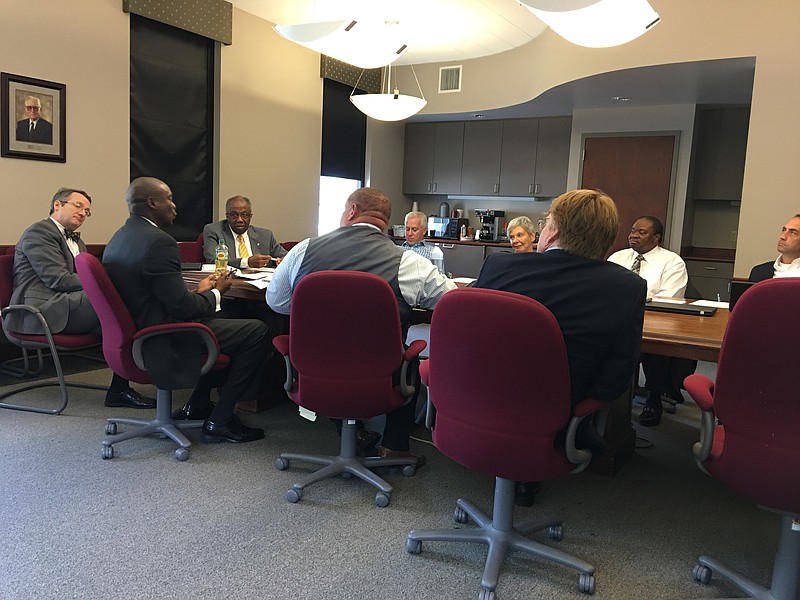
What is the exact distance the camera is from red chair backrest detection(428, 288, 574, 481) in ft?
5.56

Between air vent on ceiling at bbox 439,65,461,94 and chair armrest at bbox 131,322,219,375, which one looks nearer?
chair armrest at bbox 131,322,219,375

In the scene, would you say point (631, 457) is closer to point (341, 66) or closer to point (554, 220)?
point (554, 220)

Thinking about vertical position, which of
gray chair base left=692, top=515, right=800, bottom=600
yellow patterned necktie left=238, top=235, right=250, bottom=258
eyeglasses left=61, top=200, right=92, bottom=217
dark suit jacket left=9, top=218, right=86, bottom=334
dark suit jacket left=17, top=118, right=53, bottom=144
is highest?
dark suit jacket left=17, top=118, right=53, bottom=144

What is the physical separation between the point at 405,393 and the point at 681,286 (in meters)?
2.15

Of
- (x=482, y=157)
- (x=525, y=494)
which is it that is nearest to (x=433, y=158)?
(x=482, y=157)

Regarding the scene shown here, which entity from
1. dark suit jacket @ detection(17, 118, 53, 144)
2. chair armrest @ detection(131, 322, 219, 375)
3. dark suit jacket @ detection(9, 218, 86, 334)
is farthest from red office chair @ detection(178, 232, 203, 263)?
chair armrest @ detection(131, 322, 219, 375)

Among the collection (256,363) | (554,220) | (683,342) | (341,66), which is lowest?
(256,363)

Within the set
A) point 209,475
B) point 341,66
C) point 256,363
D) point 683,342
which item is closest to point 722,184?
point 341,66

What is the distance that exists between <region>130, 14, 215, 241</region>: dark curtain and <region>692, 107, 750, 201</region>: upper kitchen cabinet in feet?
15.6

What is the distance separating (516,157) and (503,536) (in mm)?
6087

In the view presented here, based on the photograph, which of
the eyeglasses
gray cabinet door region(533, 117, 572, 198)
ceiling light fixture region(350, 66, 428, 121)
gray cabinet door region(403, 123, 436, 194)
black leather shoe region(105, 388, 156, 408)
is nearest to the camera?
black leather shoe region(105, 388, 156, 408)

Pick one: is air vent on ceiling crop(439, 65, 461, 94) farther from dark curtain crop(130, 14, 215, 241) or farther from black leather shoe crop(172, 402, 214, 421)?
black leather shoe crop(172, 402, 214, 421)

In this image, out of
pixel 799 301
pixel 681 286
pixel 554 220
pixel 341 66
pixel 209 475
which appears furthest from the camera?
pixel 341 66

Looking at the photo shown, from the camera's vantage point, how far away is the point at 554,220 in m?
1.91
